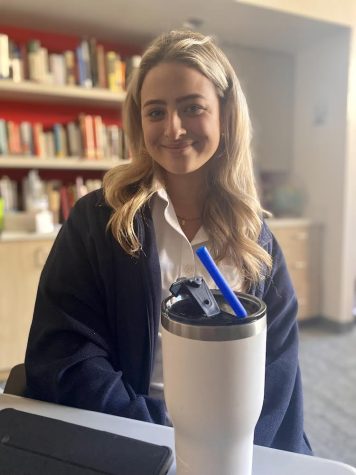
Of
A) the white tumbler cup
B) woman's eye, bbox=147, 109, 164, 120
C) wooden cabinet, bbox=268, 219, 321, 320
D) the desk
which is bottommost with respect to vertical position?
wooden cabinet, bbox=268, 219, 321, 320

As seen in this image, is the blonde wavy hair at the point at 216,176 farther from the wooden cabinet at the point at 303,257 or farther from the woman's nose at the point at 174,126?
the wooden cabinet at the point at 303,257

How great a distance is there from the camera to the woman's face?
2.83 feet

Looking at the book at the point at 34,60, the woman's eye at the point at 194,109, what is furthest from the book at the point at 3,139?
the woman's eye at the point at 194,109

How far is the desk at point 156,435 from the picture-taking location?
49 centimetres

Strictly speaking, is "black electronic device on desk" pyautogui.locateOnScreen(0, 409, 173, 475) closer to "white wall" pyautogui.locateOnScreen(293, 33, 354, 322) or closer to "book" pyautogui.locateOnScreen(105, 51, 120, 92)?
"book" pyautogui.locateOnScreen(105, 51, 120, 92)

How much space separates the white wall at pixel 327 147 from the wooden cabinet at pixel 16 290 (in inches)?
76.5

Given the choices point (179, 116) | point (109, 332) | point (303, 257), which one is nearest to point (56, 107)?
point (303, 257)

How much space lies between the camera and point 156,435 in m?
0.55

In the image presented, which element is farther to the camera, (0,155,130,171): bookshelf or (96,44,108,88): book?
(96,44,108,88): book

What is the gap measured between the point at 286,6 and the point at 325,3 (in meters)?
0.32

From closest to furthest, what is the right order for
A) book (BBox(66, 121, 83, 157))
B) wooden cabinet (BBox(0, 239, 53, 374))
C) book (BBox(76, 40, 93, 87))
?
wooden cabinet (BBox(0, 239, 53, 374)) → book (BBox(76, 40, 93, 87)) → book (BBox(66, 121, 83, 157))

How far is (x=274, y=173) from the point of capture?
3393mm

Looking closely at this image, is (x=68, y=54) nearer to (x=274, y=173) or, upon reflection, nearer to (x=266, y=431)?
(x=274, y=173)

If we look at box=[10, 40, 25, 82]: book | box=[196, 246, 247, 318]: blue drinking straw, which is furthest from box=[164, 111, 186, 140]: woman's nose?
box=[10, 40, 25, 82]: book
